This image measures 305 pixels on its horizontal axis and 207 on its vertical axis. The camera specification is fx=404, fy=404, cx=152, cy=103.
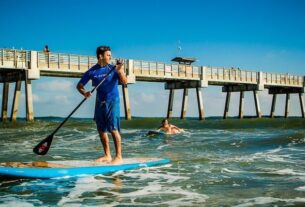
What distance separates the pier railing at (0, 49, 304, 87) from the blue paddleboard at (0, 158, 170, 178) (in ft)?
64.6

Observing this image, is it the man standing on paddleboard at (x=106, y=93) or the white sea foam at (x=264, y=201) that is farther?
the man standing on paddleboard at (x=106, y=93)

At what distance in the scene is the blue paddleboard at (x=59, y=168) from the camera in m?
6.21

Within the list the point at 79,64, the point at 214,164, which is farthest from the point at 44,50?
the point at 214,164

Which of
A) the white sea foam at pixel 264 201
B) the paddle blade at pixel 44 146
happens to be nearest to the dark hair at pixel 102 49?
the paddle blade at pixel 44 146

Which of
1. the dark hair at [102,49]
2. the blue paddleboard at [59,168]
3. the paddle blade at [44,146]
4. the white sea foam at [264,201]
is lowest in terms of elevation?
the white sea foam at [264,201]

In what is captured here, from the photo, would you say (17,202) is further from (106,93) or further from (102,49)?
(102,49)

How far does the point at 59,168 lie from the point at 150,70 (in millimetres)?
27115

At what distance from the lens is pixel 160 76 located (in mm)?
34156

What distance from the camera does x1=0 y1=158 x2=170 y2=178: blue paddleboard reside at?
621cm

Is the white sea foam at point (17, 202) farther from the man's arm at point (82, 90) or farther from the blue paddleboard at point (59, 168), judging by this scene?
the man's arm at point (82, 90)

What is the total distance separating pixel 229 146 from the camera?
13.5 meters

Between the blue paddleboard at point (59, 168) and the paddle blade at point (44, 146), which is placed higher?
the paddle blade at point (44, 146)

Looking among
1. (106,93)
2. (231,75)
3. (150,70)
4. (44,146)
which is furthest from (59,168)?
(231,75)

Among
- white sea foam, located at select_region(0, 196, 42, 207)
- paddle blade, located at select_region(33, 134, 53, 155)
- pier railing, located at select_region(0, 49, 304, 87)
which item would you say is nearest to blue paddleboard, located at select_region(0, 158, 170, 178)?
paddle blade, located at select_region(33, 134, 53, 155)
